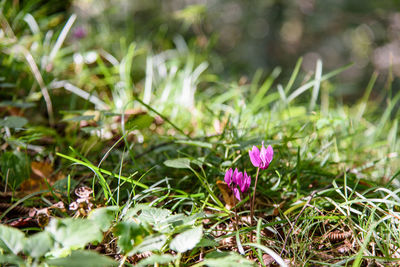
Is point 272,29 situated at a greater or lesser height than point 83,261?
lesser

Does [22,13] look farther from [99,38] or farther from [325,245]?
[325,245]

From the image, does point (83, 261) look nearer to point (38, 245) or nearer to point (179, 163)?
point (38, 245)

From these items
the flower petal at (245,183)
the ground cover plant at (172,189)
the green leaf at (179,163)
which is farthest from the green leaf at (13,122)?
the flower petal at (245,183)

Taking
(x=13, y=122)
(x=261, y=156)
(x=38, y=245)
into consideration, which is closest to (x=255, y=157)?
(x=261, y=156)

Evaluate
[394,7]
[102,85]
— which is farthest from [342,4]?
[102,85]

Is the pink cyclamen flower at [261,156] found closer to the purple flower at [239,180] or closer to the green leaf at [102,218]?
the purple flower at [239,180]
